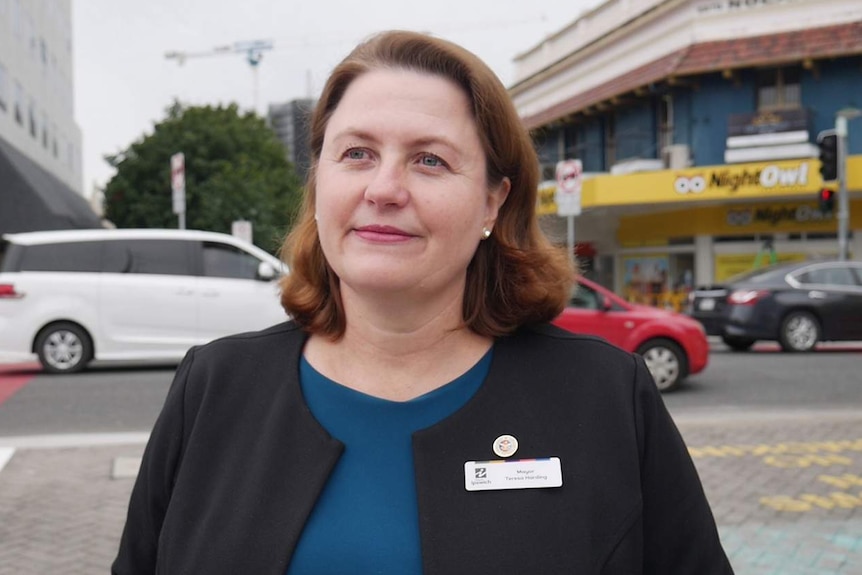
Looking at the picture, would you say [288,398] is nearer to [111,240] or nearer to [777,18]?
[111,240]

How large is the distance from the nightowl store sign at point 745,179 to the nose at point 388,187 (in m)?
22.0

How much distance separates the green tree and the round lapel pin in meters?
30.0

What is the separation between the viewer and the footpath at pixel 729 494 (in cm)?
437

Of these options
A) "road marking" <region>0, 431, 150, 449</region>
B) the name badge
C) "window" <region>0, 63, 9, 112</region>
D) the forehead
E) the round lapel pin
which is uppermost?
"window" <region>0, 63, 9, 112</region>

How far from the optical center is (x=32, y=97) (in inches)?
1293

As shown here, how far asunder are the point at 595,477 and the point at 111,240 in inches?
431

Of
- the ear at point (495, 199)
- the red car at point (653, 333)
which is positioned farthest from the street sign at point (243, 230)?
the ear at point (495, 199)

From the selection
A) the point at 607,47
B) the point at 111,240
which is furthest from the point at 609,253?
the point at 111,240

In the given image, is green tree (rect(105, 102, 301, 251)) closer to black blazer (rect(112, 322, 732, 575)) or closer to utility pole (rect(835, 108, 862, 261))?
utility pole (rect(835, 108, 862, 261))

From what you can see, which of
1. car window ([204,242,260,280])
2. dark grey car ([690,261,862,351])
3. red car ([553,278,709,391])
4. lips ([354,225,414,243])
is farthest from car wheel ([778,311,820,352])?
lips ([354,225,414,243])

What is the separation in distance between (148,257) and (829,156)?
40.6 ft

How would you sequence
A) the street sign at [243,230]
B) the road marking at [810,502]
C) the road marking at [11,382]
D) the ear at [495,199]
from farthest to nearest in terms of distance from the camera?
the street sign at [243,230] < the road marking at [11,382] < the road marking at [810,502] < the ear at [495,199]

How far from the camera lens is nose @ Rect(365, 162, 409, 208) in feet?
5.66

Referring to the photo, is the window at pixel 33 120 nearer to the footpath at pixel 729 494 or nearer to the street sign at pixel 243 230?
the street sign at pixel 243 230
